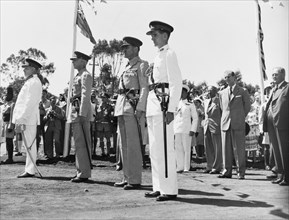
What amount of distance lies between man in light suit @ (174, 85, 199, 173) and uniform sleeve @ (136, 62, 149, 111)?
3.58 m

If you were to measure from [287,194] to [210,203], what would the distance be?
1.45m

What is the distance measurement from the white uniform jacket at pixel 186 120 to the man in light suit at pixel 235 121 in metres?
1.44

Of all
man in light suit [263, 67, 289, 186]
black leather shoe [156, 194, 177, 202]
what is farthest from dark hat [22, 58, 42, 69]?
man in light suit [263, 67, 289, 186]

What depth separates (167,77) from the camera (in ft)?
17.5

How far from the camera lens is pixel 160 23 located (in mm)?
5418

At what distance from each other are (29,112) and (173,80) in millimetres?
3627

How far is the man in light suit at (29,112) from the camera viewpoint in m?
7.66

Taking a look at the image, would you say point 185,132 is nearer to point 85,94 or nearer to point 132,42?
point 85,94

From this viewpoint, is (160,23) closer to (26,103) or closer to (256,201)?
(256,201)

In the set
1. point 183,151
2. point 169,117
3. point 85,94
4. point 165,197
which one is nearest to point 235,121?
point 183,151

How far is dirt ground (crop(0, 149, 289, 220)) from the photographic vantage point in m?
4.14

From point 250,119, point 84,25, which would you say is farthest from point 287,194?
point 84,25

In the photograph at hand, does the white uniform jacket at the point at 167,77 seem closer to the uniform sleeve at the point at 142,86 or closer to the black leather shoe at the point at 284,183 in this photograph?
the uniform sleeve at the point at 142,86

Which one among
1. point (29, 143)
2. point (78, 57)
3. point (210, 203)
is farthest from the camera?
point (29, 143)
